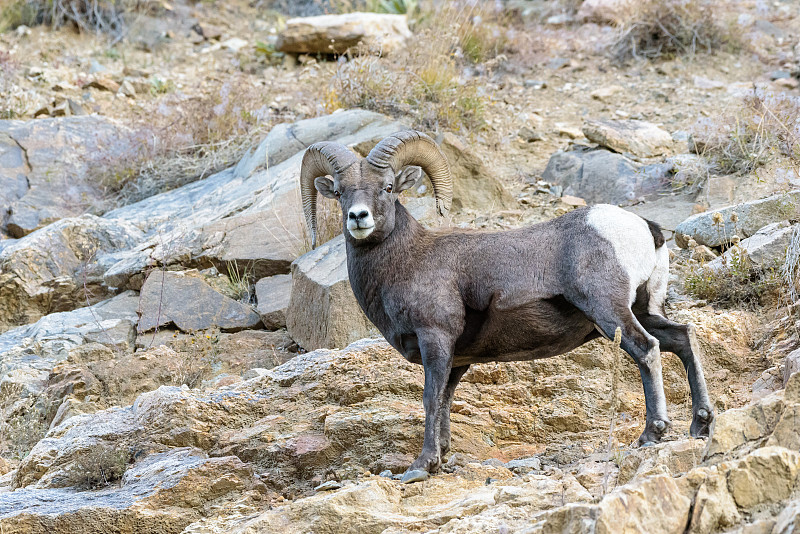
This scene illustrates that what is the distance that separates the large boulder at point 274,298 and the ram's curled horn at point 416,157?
3.64m

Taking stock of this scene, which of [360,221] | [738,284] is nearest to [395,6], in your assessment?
[738,284]

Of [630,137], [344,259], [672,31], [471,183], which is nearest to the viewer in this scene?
[344,259]

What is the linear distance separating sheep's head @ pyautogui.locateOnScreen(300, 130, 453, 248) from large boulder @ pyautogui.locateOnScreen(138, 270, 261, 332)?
3.83 metres

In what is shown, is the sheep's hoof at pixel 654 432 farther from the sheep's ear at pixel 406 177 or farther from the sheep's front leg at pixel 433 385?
the sheep's ear at pixel 406 177

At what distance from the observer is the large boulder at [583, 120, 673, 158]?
42.3 feet

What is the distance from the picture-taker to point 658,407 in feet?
18.5

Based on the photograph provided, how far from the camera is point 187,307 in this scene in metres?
10.5

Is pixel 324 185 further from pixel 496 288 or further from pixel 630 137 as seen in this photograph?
pixel 630 137

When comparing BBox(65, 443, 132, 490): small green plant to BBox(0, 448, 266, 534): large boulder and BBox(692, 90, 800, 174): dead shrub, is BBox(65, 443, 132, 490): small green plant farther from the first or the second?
BBox(692, 90, 800, 174): dead shrub

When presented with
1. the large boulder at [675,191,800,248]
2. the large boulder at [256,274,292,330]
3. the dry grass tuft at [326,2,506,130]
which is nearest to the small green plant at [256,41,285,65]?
the dry grass tuft at [326,2,506,130]

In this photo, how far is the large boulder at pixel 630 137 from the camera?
12883 millimetres

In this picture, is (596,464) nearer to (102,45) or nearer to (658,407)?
(658,407)

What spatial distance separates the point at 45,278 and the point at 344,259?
4605 mm

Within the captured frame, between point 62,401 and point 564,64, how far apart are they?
1199 centimetres
